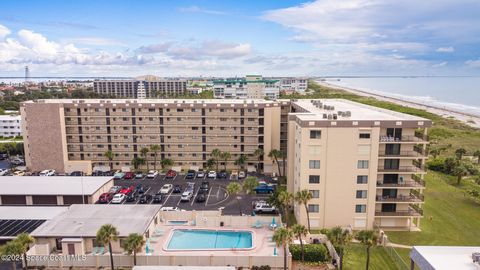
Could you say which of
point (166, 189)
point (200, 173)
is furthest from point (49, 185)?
point (200, 173)

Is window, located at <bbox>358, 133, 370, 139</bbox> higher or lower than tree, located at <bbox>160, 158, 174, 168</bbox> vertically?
higher

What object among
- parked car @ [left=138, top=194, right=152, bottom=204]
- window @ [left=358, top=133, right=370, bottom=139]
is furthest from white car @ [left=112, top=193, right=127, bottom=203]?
window @ [left=358, top=133, right=370, bottom=139]

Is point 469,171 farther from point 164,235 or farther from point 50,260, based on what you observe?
point 50,260

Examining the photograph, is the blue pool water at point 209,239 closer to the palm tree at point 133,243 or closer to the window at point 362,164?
the palm tree at point 133,243

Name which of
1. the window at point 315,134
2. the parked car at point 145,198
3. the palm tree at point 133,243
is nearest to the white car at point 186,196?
the parked car at point 145,198

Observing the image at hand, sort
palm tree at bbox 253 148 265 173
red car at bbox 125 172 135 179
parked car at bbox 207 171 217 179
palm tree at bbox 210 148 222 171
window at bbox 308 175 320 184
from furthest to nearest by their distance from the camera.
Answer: palm tree at bbox 210 148 222 171 < palm tree at bbox 253 148 265 173 < parked car at bbox 207 171 217 179 < red car at bbox 125 172 135 179 < window at bbox 308 175 320 184

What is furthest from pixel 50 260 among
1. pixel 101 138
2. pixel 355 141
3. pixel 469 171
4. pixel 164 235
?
pixel 469 171

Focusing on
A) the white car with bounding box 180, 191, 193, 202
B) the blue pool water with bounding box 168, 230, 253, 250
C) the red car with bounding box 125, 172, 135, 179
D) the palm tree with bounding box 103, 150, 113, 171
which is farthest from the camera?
the palm tree with bounding box 103, 150, 113, 171

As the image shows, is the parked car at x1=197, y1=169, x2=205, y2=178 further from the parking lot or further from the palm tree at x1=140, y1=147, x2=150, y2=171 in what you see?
the palm tree at x1=140, y1=147, x2=150, y2=171
